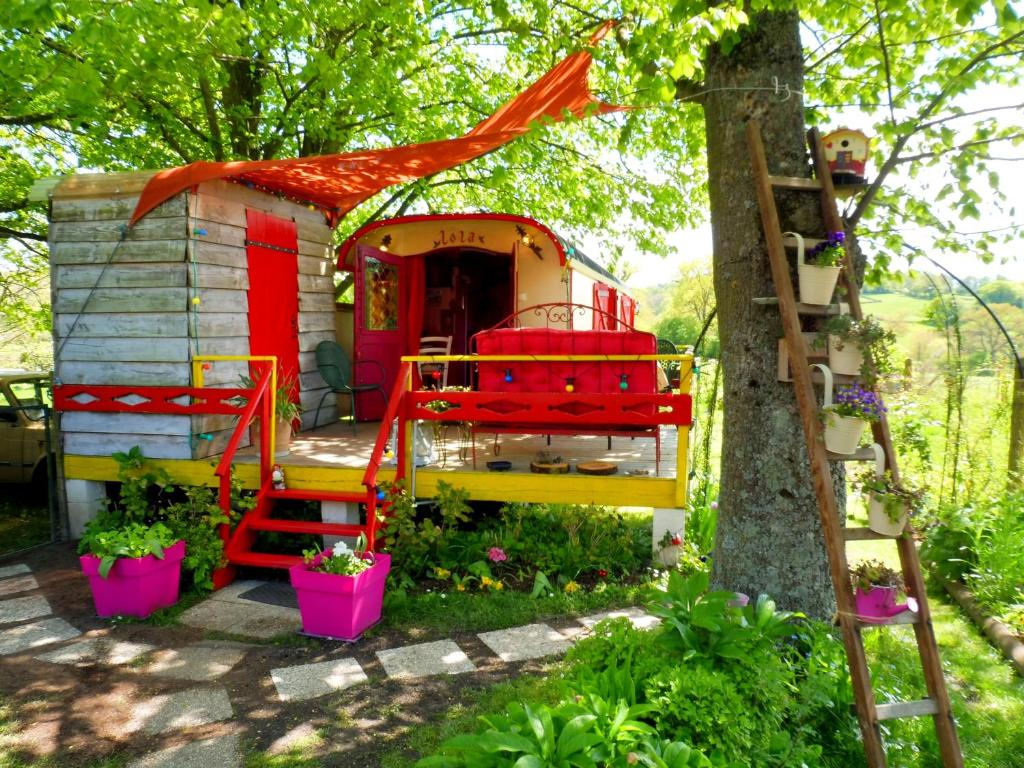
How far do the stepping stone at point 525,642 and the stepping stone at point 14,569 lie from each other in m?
3.90

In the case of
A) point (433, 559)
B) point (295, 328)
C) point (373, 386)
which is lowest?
point (433, 559)

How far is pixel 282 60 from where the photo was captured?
9.98 metres

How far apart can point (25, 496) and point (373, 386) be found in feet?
13.9

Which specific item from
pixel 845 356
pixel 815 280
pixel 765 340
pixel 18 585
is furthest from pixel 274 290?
pixel 845 356

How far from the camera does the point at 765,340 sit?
3252 mm

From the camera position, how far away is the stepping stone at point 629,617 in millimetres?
4331

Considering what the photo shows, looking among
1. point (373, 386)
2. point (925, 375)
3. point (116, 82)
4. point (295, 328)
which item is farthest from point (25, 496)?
point (925, 375)

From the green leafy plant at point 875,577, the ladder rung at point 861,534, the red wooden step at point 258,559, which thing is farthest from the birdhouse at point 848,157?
the red wooden step at point 258,559

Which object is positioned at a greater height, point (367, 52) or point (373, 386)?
point (367, 52)

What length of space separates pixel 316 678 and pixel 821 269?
3.22m

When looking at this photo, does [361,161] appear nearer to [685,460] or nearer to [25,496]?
[685,460]

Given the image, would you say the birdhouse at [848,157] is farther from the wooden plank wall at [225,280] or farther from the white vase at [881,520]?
the wooden plank wall at [225,280]

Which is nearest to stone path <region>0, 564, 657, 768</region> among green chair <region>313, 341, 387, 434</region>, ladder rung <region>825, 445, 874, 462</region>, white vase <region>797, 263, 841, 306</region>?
ladder rung <region>825, 445, 874, 462</region>

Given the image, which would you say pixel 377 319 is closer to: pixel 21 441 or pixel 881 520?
pixel 21 441
